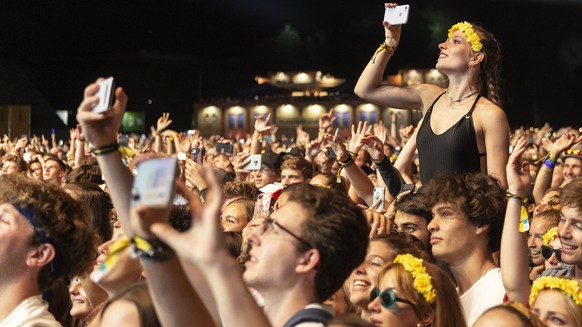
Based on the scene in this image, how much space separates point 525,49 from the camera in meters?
63.4

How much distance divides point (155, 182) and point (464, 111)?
3790 mm

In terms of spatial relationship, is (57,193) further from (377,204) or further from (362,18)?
(362,18)

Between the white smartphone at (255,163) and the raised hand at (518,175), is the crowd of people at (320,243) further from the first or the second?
the white smartphone at (255,163)

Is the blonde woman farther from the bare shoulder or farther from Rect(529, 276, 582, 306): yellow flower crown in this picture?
the bare shoulder

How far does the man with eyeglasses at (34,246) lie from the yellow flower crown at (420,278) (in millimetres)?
1364

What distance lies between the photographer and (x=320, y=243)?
128 inches

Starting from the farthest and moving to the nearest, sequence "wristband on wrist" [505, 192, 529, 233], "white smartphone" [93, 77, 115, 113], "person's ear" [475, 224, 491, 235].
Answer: "person's ear" [475, 224, 491, 235] → "wristband on wrist" [505, 192, 529, 233] → "white smartphone" [93, 77, 115, 113]

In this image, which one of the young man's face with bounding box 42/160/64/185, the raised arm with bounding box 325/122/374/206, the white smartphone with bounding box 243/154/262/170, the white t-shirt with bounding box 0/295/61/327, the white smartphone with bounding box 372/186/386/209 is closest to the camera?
the white t-shirt with bounding box 0/295/61/327

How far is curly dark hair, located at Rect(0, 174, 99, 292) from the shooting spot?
3682 mm

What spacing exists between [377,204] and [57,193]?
2.99 m

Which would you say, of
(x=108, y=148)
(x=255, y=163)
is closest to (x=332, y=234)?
(x=108, y=148)

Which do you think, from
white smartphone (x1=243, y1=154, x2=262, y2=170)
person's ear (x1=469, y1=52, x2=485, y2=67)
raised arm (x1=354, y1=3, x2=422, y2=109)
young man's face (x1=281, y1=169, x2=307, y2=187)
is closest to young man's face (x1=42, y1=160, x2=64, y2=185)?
white smartphone (x1=243, y1=154, x2=262, y2=170)

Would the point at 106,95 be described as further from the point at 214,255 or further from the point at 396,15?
the point at 396,15

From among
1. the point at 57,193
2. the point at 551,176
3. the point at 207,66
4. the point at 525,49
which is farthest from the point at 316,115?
the point at 57,193
